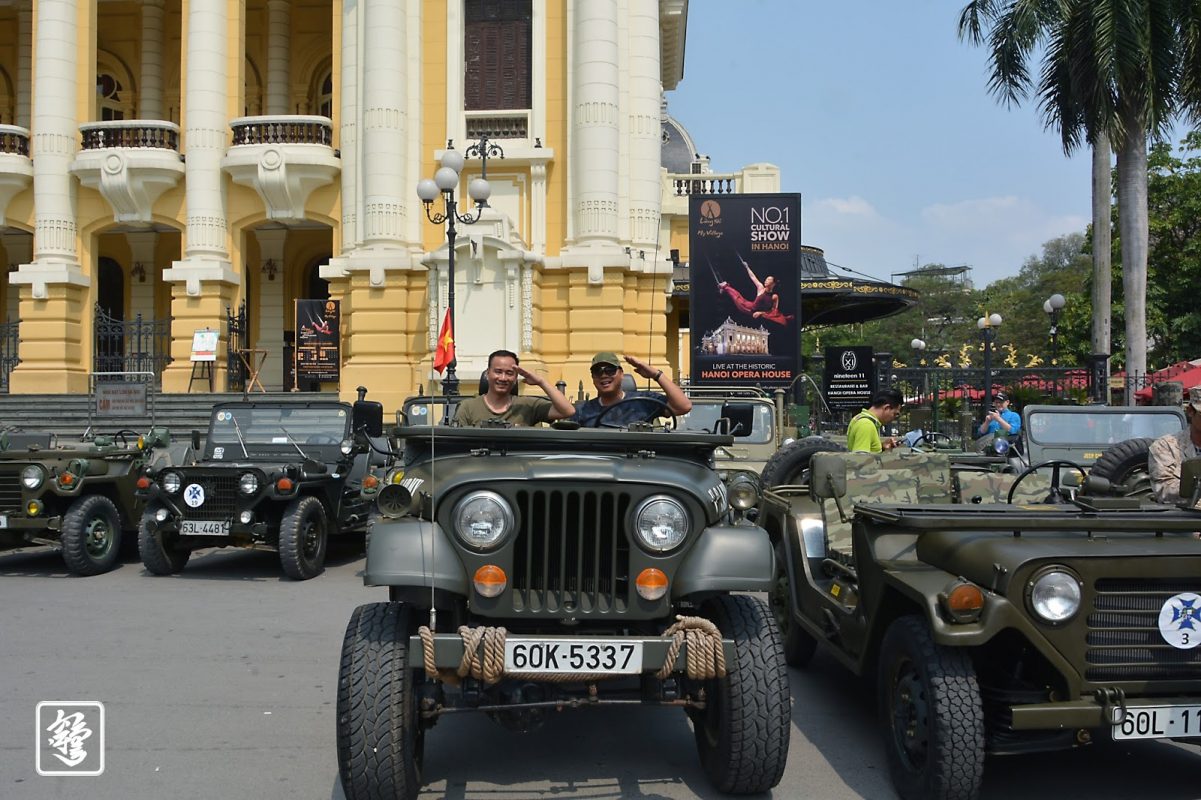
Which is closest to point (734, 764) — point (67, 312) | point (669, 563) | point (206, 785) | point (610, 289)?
point (669, 563)

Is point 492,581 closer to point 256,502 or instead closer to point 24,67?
point 256,502

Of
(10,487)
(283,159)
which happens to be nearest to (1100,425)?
(10,487)

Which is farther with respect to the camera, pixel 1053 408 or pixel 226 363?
pixel 226 363

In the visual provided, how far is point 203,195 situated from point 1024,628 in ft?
72.2

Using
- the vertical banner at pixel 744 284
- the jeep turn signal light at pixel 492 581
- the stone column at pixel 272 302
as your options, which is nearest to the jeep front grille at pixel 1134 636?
the jeep turn signal light at pixel 492 581

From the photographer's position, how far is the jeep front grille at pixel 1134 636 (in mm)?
3828

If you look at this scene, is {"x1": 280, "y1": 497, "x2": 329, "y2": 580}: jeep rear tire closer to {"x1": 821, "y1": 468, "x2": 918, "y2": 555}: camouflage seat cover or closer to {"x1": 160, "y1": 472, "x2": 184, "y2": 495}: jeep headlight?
{"x1": 160, "y1": 472, "x2": 184, "y2": 495}: jeep headlight

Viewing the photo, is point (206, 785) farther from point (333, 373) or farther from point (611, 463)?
point (333, 373)

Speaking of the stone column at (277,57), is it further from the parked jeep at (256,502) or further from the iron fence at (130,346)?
the parked jeep at (256,502)

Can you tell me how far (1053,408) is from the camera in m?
10.0

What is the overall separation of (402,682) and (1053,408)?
794cm

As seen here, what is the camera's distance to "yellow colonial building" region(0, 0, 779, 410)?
21.7m

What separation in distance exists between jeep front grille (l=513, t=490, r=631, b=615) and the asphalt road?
2.81ft

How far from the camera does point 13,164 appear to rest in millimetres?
23172
